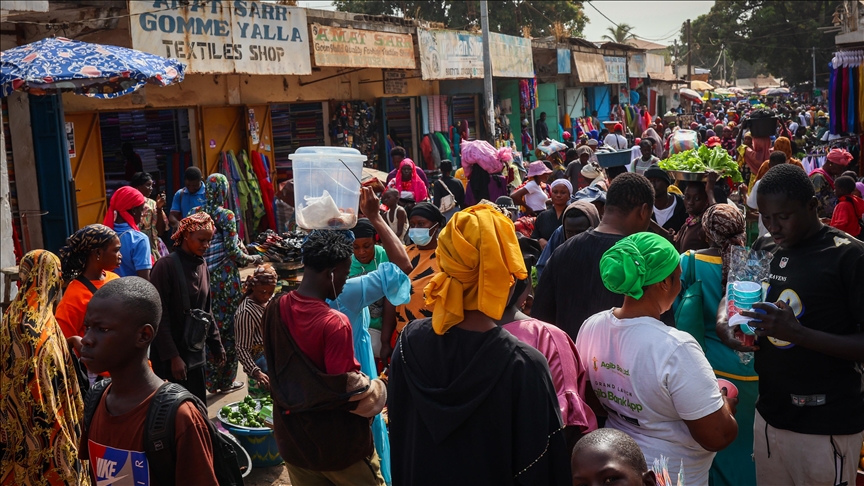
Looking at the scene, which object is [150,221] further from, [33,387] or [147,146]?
[147,146]

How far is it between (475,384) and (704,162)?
521cm

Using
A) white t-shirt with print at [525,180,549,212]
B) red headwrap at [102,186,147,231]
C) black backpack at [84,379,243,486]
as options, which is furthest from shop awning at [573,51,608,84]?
black backpack at [84,379,243,486]

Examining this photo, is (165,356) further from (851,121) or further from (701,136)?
(701,136)

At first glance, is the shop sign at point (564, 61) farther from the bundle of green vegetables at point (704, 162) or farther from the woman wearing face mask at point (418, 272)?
the woman wearing face mask at point (418, 272)

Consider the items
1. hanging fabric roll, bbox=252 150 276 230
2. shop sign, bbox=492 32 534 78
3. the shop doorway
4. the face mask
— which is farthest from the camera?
shop sign, bbox=492 32 534 78

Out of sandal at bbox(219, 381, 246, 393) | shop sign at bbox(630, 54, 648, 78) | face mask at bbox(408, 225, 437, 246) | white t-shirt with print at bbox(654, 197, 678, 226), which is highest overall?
shop sign at bbox(630, 54, 648, 78)

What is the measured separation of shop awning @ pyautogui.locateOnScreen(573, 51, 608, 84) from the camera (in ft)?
82.6

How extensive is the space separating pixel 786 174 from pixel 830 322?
633 mm

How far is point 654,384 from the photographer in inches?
105

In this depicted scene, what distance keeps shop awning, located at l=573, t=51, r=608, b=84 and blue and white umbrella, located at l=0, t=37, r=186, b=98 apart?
19.2m

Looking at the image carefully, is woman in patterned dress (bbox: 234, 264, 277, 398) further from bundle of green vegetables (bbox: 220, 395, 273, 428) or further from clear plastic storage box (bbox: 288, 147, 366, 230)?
clear plastic storage box (bbox: 288, 147, 366, 230)

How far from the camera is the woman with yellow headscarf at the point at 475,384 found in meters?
2.54

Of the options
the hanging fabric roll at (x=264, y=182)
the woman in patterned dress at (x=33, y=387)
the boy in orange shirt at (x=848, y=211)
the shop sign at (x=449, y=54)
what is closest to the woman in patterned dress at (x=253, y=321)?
the woman in patterned dress at (x=33, y=387)

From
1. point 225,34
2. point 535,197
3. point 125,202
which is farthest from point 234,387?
point 225,34
